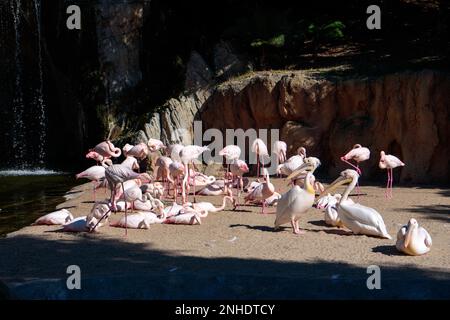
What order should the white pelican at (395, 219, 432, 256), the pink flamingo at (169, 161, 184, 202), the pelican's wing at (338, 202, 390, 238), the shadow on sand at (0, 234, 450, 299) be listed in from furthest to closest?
the pink flamingo at (169, 161, 184, 202) < the pelican's wing at (338, 202, 390, 238) < the white pelican at (395, 219, 432, 256) < the shadow on sand at (0, 234, 450, 299)

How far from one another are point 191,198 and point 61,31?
7.09 metres

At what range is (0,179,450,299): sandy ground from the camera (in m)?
4.88

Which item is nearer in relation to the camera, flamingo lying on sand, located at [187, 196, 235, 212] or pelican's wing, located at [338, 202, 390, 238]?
pelican's wing, located at [338, 202, 390, 238]

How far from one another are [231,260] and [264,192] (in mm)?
2675

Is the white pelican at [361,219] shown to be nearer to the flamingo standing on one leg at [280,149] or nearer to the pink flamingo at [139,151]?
the flamingo standing on one leg at [280,149]

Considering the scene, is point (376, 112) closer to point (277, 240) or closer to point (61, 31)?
point (277, 240)

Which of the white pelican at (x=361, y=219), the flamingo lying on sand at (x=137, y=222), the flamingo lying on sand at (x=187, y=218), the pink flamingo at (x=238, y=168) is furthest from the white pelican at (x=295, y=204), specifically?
the pink flamingo at (x=238, y=168)

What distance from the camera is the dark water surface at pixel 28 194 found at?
30.6 ft

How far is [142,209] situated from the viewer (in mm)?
9289

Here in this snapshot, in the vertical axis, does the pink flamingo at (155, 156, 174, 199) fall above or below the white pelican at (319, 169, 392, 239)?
above

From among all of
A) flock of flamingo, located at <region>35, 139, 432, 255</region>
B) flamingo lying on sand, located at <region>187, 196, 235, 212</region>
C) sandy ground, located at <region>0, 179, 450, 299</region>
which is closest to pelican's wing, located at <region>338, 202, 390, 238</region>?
flock of flamingo, located at <region>35, 139, 432, 255</region>

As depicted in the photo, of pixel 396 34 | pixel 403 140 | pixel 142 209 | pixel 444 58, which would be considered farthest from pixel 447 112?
pixel 142 209

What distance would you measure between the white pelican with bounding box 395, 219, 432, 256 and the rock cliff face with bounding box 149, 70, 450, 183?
17.5 ft

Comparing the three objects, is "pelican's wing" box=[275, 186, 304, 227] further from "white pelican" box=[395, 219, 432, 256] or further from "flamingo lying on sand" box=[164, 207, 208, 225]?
"white pelican" box=[395, 219, 432, 256]
